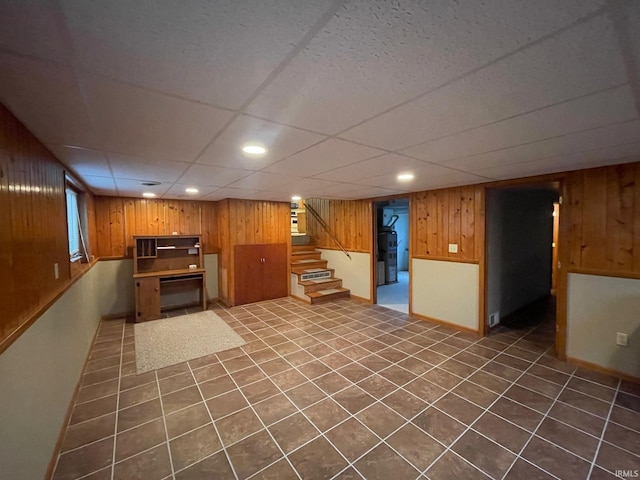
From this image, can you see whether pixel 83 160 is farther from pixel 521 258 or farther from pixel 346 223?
pixel 521 258

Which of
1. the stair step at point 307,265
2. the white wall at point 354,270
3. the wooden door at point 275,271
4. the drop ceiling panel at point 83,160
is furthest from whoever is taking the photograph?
the stair step at point 307,265

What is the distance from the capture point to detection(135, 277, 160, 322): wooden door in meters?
4.51

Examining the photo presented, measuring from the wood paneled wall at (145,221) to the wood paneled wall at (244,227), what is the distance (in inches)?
13.3

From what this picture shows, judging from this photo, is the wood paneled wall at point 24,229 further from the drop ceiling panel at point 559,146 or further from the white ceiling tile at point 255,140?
the drop ceiling panel at point 559,146

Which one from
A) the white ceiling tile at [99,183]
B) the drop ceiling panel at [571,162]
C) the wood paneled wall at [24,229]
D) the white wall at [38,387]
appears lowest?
the white wall at [38,387]

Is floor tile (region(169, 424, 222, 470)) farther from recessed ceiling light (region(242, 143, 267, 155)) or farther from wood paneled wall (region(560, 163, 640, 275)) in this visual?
wood paneled wall (region(560, 163, 640, 275))

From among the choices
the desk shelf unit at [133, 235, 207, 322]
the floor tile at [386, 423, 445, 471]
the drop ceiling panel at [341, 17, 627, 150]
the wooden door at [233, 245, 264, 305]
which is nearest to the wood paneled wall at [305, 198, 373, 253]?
the wooden door at [233, 245, 264, 305]

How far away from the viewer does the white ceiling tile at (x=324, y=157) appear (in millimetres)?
2018

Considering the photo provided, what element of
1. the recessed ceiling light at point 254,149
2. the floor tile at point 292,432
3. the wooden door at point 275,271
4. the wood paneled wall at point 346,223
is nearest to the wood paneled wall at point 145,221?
the wooden door at point 275,271

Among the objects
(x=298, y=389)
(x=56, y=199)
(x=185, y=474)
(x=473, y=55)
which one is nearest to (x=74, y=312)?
(x=56, y=199)

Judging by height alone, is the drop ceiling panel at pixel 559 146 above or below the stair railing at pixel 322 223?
above

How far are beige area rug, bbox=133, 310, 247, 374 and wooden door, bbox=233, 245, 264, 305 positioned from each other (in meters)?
0.76

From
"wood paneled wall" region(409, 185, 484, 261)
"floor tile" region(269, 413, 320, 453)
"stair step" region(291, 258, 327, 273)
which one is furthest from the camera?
"stair step" region(291, 258, 327, 273)

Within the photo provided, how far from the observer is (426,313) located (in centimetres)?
442
